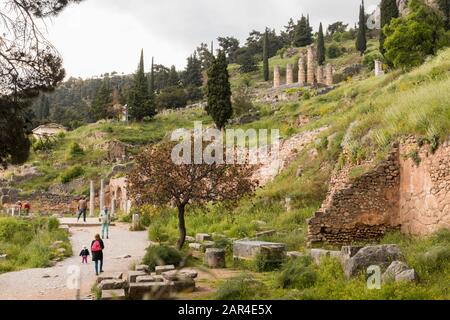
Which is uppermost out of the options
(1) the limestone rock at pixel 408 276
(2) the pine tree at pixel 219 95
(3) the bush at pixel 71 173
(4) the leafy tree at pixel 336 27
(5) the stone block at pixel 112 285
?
(4) the leafy tree at pixel 336 27

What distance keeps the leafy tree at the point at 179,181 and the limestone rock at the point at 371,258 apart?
21.3 feet

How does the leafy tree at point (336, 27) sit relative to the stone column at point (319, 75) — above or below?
above

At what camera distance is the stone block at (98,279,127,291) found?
1033cm

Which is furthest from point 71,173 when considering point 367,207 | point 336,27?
point 336,27

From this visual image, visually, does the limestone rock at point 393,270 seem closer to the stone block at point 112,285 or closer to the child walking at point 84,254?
the stone block at point 112,285

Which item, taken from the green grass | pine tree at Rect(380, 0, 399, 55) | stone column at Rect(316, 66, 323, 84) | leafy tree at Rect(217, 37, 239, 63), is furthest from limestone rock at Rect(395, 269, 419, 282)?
leafy tree at Rect(217, 37, 239, 63)

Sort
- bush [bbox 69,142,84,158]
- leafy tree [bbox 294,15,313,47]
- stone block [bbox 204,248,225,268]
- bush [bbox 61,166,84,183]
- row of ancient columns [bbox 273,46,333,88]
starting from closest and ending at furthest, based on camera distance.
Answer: stone block [bbox 204,248,225,268] < bush [bbox 61,166,84,183] < bush [bbox 69,142,84,158] < row of ancient columns [bbox 273,46,333,88] < leafy tree [bbox 294,15,313,47]

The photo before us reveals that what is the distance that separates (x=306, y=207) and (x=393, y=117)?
501 cm

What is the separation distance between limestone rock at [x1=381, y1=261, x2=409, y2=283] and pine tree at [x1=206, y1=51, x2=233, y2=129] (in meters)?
36.9

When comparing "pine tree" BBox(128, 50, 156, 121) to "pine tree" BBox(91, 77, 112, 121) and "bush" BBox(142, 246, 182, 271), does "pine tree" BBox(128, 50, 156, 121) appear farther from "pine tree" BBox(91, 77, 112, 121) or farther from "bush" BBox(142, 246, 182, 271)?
"bush" BBox(142, 246, 182, 271)

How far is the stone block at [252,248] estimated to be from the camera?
1332 cm

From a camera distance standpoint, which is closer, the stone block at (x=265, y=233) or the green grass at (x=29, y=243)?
the green grass at (x=29, y=243)

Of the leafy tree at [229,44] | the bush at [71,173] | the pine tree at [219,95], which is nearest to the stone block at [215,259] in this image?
the pine tree at [219,95]
